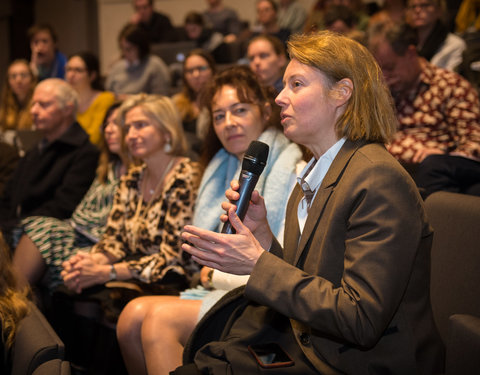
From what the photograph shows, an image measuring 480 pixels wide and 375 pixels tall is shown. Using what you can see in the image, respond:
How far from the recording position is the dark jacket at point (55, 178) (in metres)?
3.04

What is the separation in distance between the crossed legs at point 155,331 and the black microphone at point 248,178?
64cm

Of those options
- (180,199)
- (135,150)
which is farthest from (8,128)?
(180,199)

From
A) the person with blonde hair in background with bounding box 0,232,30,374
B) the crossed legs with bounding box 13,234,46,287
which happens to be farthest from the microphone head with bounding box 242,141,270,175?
the crossed legs with bounding box 13,234,46,287

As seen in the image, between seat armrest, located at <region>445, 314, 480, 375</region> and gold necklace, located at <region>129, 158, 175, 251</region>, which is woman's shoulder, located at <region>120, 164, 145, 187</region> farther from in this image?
seat armrest, located at <region>445, 314, 480, 375</region>

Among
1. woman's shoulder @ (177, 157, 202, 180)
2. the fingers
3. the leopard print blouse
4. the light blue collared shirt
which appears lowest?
the leopard print blouse

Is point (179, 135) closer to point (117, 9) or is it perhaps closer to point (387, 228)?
point (387, 228)

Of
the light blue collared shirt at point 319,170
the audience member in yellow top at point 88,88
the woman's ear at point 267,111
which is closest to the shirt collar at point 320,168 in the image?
the light blue collared shirt at point 319,170

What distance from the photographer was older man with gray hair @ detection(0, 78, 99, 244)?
3062 millimetres

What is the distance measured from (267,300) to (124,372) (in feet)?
4.49

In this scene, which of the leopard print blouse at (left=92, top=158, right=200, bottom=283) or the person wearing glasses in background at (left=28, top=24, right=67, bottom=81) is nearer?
the leopard print blouse at (left=92, top=158, right=200, bottom=283)

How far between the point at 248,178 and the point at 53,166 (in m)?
2.25

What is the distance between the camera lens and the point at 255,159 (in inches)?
51.2

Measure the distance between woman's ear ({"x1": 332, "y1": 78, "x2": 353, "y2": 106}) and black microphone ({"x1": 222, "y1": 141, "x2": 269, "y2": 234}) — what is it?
0.23m

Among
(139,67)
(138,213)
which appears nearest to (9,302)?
(138,213)
